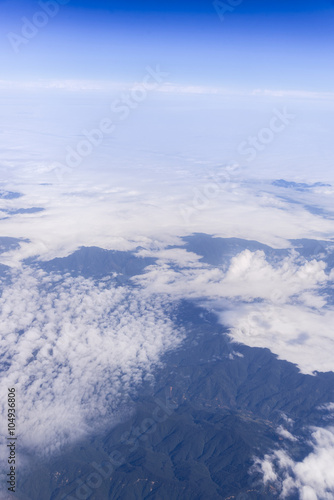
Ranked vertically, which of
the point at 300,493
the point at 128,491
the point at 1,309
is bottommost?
the point at 128,491

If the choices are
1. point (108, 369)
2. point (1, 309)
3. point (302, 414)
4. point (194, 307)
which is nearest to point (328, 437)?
point (302, 414)

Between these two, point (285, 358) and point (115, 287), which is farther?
point (115, 287)

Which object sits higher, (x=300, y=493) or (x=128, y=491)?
(x=300, y=493)

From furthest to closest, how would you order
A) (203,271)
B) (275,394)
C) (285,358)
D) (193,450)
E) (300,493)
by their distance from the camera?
1. (203,271)
2. (285,358)
3. (275,394)
4. (193,450)
5. (300,493)

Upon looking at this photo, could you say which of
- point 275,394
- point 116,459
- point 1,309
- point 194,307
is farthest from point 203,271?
point 116,459

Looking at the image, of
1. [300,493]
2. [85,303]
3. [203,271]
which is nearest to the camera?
[300,493]

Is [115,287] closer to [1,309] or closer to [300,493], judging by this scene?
[1,309]
